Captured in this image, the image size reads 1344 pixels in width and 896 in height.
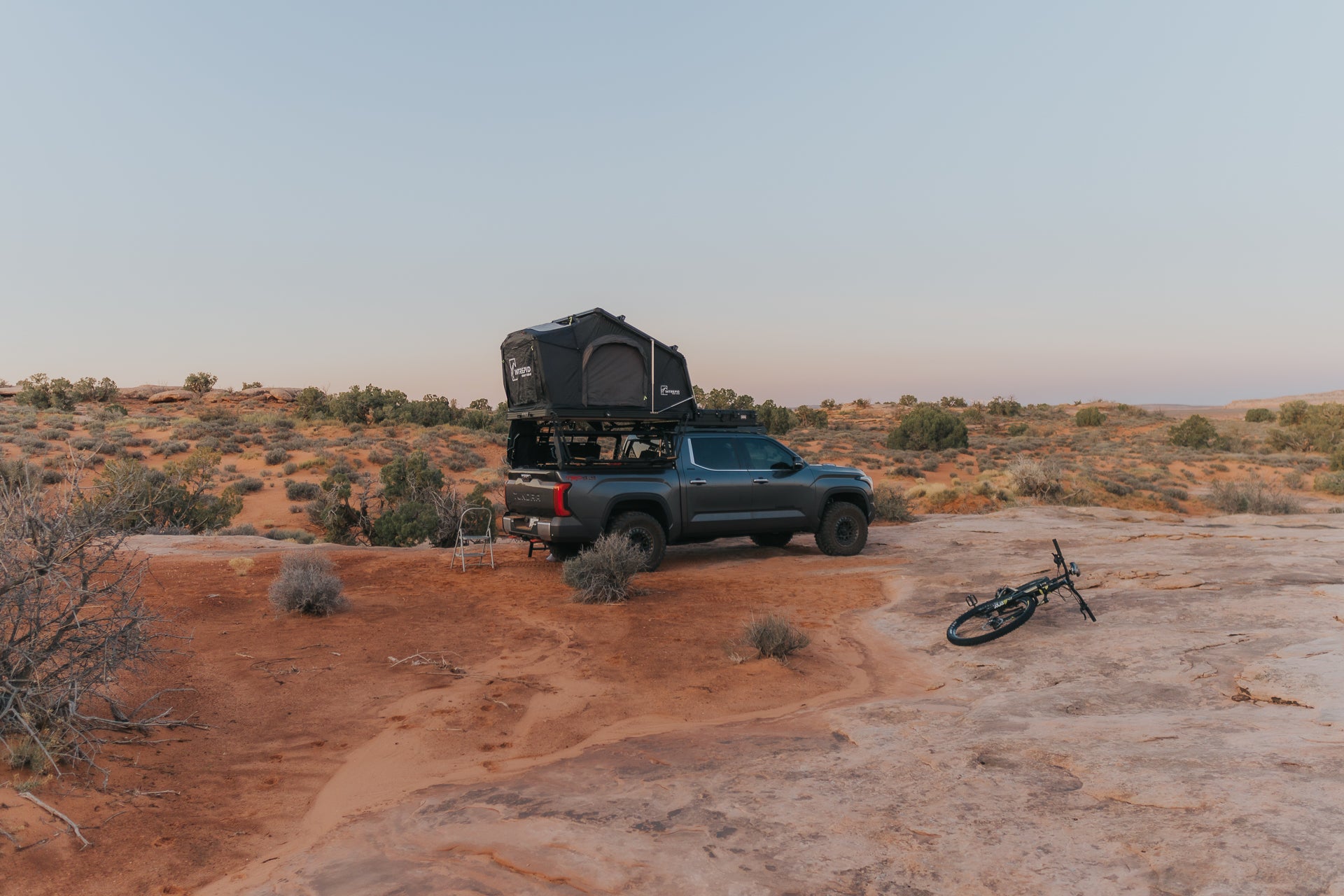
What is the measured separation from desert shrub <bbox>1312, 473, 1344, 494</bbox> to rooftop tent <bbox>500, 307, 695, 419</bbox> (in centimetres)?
2389

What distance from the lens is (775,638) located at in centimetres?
713

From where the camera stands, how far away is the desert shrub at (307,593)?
27.9 feet

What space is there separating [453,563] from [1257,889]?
10531 mm

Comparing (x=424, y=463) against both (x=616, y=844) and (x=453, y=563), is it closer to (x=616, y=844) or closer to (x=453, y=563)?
(x=453, y=563)

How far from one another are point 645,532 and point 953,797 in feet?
24.1

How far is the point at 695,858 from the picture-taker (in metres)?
3.56

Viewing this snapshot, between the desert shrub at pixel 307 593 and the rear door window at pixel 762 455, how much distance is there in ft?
19.4

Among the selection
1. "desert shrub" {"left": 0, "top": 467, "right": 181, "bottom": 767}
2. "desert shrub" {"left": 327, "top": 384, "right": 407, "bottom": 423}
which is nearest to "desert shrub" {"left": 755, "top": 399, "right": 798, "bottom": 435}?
"desert shrub" {"left": 327, "top": 384, "right": 407, "bottom": 423}

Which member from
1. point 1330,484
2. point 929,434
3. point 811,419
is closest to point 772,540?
point 1330,484

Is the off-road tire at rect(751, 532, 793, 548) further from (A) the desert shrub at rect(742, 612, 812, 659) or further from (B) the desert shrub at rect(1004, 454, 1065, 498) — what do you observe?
(B) the desert shrub at rect(1004, 454, 1065, 498)

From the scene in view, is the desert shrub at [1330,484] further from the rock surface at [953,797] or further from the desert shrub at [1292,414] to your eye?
the desert shrub at [1292,414]

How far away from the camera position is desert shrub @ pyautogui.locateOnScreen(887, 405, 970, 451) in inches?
1524

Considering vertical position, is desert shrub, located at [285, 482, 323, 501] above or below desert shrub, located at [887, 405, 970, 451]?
below

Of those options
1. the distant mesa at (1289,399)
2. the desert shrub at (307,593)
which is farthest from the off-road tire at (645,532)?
the distant mesa at (1289,399)
